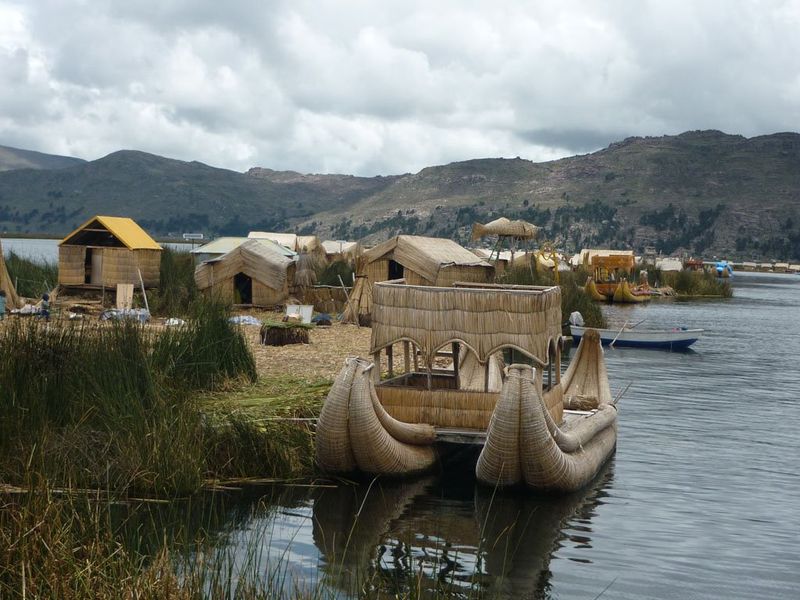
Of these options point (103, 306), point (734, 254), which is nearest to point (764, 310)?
point (103, 306)

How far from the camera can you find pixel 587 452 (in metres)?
10.6

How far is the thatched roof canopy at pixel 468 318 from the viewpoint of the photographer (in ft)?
32.9

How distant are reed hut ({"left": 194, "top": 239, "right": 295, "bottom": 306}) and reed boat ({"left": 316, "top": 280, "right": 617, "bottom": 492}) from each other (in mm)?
14379

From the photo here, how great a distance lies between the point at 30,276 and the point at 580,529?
2036 centimetres

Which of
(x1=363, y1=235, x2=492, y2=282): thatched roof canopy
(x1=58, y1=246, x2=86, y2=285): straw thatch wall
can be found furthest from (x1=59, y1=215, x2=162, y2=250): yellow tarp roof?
(x1=363, y1=235, x2=492, y2=282): thatched roof canopy

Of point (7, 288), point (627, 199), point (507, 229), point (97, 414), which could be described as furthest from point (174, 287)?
point (627, 199)

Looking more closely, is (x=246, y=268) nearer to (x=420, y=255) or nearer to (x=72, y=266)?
(x=72, y=266)

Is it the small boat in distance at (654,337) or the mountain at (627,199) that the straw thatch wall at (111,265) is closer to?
the small boat in distance at (654,337)

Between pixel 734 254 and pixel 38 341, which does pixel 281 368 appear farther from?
pixel 734 254

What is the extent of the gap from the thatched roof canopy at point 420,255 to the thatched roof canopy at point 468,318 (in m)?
13.2

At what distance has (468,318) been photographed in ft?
33.3

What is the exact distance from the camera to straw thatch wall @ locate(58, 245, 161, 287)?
24000 mm

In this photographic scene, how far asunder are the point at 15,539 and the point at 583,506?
19.6 ft

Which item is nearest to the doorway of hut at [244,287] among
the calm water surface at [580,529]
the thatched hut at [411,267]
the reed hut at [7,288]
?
the thatched hut at [411,267]
